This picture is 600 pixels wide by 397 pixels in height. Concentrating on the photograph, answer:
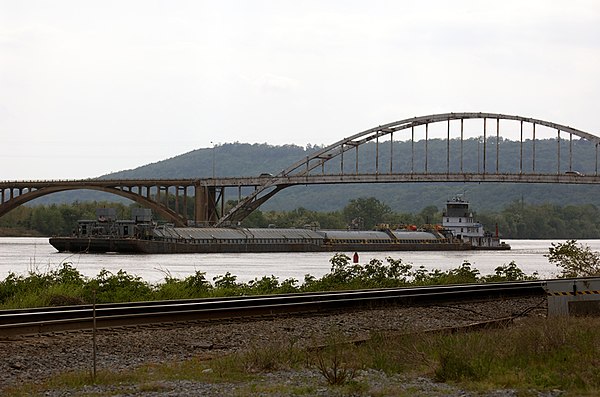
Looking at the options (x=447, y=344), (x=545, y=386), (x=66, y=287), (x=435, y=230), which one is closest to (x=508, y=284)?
(x=66, y=287)

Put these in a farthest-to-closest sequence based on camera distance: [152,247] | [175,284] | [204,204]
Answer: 1. [204,204]
2. [152,247]
3. [175,284]

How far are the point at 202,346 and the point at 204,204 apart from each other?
10906 centimetres

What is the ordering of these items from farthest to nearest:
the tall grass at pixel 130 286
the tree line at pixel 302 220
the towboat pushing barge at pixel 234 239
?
the tree line at pixel 302 220
the towboat pushing barge at pixel 234 239
the tall grass at pixel 130 286

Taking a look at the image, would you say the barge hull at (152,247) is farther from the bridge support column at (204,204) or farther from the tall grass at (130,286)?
the tall grass at (130,286)

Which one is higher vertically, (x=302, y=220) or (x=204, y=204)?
(x=204, y=204)

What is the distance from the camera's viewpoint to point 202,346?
54.2 feet

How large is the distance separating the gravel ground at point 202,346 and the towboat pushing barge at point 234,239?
7655 centimetres

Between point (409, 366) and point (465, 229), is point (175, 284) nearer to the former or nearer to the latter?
point (409, 366)

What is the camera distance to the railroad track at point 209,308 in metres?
17.1

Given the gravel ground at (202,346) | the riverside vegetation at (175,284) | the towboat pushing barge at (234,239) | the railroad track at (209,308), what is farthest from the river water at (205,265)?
the gravel ground at (202,346)

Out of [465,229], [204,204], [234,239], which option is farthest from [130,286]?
[465,229]

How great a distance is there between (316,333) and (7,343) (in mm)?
5786

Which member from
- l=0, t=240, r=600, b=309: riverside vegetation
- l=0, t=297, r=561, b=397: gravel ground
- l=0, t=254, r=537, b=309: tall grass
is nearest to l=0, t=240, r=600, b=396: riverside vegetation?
l=0, t=297, r=561, b=397: gravel ground

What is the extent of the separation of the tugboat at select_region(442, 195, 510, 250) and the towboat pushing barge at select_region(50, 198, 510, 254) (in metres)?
0.13
